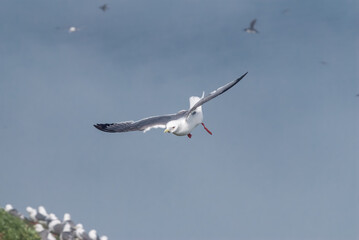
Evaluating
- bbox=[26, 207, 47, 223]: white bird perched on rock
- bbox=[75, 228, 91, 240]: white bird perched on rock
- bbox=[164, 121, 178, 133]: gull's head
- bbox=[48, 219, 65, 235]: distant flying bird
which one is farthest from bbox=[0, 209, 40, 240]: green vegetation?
bbox=[26, 207, 47, 223]: white bird perched on rock

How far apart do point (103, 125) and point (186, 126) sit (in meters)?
3.48

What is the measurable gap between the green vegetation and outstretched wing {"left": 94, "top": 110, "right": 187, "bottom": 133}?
5944 millimetres

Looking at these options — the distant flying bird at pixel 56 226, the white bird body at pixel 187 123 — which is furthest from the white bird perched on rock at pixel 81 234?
the white bird body at pixel 187 123

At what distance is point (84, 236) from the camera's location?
141 ft

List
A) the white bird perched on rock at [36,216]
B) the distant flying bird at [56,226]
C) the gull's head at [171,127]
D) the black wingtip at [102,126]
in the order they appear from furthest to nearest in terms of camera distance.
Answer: the white bird perched on rock at [36,216] < the distant flying bird at [56,226] < the black wingtip at [102,126] < the gull's head at [171,127]

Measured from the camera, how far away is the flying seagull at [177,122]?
83.5ft

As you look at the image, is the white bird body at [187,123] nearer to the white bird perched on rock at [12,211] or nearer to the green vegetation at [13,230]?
the green vegetation at [13,230]

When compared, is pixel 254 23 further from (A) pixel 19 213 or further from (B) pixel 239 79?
(B) pixel 239 79

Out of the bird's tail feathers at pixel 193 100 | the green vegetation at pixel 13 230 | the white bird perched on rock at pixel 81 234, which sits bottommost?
the green vegetation at pixel 13 230

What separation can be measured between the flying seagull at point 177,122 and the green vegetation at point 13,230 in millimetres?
5944

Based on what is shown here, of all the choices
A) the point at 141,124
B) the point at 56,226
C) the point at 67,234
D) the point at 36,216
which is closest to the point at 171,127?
the point at 141,124

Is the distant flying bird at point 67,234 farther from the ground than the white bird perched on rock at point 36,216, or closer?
closer

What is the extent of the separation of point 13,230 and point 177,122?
8970 millimetres

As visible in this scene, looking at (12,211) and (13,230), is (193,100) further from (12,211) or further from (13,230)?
(12,211)
